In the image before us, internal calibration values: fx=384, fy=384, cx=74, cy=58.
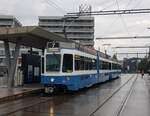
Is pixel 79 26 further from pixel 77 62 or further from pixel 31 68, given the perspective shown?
pixel 77 62

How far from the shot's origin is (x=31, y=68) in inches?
1302

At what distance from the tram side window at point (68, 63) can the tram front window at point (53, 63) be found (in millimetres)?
390

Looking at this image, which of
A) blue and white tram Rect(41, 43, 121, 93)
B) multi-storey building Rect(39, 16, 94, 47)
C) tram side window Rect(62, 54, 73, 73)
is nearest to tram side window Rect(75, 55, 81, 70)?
blue and white tram Rect(41, 43, 121, 93)

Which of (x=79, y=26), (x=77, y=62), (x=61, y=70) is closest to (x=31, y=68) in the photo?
(x=77, y=62)

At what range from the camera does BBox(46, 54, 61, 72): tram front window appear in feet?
80.9

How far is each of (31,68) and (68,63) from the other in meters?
8.88

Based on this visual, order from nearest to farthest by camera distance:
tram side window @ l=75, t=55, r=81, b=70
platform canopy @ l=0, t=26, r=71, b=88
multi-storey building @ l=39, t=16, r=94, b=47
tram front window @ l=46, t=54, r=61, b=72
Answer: tram front window @ l=46, t=54, r=61, b=72 < tram side window @ l=75, t=55, r=81, b=70 < platform canopy @ l=0, t=26, r=71, b=88 < multi-storey building @ l=39, t=16, r=94, b=47

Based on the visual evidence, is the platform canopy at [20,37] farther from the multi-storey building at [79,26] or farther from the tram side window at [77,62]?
the multi-storey building at [79,26]

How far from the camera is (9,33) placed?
26.6 m

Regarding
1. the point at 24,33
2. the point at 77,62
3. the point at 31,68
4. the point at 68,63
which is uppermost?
the point at 24,33

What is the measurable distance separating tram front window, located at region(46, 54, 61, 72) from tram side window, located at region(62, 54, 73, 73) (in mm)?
390

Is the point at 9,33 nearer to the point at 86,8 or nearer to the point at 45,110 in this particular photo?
the point at 86,8

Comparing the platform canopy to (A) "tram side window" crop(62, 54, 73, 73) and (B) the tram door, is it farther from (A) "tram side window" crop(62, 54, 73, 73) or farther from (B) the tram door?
(A) "tram side window" crop(62, 54, 73, 73)

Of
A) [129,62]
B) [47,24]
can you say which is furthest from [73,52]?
[129,62]
